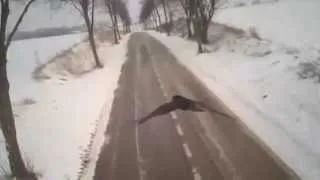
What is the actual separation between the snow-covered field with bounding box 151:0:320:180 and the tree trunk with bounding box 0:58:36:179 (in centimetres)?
612

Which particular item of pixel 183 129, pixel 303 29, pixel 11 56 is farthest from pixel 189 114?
pixel 11 56

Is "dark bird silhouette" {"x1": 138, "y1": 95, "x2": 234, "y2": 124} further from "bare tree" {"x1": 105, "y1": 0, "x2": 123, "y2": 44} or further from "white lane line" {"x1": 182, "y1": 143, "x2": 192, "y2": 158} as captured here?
"bare tree" {"x1": 105, "y1": 0, "x2": 123, "y2": 44}

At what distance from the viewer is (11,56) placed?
64125mm

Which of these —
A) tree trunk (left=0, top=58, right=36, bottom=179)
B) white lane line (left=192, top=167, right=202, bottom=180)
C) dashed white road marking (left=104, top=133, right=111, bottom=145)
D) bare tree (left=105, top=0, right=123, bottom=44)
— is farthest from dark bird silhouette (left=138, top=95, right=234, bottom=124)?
bare tree (left=105, top=0, right=123, bottom=44)

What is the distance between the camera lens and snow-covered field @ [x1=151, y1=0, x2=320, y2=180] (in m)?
13.0

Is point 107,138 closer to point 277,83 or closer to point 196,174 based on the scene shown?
point 196,174

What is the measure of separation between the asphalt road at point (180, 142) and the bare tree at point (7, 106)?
1.92m

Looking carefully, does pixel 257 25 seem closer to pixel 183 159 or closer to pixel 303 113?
pixel 303 113

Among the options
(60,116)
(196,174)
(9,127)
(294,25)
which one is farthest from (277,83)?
(294,25)

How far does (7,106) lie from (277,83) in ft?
38.2

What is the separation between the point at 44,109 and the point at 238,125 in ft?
33.0

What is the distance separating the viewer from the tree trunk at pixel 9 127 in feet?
38.2

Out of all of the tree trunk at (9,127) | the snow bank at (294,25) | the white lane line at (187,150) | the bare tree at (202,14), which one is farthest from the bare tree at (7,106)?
the bare tree at (202,14)

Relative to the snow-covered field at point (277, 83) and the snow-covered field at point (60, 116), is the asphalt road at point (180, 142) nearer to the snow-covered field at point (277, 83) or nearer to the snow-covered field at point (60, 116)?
the snow-covered field at point (277, 83)
